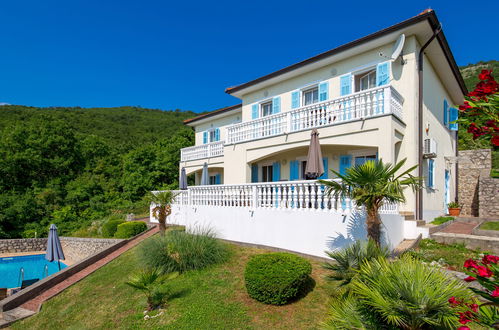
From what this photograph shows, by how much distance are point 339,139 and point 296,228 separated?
455 centimetres

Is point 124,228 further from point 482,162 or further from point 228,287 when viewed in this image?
point 482,162

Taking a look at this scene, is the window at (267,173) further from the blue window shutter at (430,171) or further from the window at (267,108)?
the blue window shutter at (430,171)

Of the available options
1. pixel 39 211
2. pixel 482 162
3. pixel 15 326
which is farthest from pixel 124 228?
pixel 482 162

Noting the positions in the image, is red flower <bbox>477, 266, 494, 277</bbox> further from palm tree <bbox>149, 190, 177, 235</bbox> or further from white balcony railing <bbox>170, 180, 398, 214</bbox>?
palm tree <bbox>149, 190, 177, 235</bbox>

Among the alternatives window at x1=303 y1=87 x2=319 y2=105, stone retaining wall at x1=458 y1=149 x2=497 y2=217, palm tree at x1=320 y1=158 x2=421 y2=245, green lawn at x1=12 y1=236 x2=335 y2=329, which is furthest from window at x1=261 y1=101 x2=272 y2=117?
stone retaining wall at x1=458 y1=149 x2=497 y2=217

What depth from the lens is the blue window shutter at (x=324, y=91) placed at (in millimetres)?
14914

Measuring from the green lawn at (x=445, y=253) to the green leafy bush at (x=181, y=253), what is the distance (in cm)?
585

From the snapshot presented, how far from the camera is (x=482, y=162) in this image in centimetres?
1911

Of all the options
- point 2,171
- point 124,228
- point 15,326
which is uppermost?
point 2,171

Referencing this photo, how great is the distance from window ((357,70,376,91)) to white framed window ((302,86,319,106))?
229 centimetres

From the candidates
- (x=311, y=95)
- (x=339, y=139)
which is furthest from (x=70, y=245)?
(x=339, y=139)

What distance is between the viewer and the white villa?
9.73 meters

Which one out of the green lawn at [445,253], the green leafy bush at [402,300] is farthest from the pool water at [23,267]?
the green lawn at [445,253]

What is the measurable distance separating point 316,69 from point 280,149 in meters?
4.59
